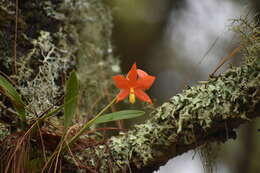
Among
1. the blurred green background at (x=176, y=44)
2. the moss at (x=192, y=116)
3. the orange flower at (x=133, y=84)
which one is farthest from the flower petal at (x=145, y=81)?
the blurred green background at (x=176, y=44)

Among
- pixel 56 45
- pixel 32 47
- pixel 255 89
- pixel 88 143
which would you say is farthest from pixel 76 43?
pixel 255 89

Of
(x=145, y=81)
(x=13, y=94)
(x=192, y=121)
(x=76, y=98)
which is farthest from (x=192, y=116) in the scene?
(x=13, y=94)

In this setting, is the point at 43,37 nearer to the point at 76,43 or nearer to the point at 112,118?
the point at 76,43

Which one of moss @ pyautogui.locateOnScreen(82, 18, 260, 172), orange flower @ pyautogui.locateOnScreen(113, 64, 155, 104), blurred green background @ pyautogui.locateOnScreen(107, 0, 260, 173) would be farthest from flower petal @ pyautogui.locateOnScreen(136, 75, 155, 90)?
blurred green background @ pyautogui.locateOnScreen(107, 0, 260, 173)

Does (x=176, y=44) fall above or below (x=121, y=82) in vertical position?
above

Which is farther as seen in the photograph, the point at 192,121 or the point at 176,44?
the point at 176,44

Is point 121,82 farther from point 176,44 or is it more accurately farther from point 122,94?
point 176,44

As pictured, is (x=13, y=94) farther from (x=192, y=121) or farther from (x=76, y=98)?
(x=192, y=121)

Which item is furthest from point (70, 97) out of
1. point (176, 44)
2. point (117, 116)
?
point (176, 44)

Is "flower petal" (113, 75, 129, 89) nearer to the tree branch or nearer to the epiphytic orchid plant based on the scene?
the epiphytic orchid plant
